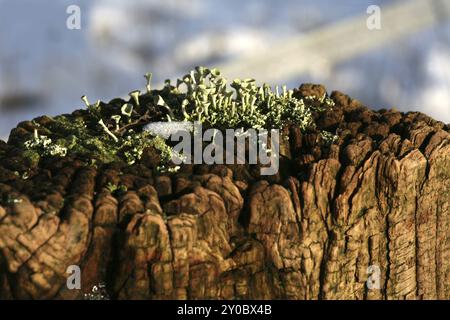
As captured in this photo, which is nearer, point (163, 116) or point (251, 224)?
point (251, 224)

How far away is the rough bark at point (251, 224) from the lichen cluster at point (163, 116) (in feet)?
2.31

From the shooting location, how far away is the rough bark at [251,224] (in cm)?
1223

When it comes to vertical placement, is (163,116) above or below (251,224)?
above

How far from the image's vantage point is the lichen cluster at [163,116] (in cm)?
1487

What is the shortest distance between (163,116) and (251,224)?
405cm

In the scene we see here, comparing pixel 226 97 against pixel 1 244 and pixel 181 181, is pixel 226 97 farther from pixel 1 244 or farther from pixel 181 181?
pixel 1 244

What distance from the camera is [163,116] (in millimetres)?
16453

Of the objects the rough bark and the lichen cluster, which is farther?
the lichen cluster

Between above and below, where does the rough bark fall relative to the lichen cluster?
below

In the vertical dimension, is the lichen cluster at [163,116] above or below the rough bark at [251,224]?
above

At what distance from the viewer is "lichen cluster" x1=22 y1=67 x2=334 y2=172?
48.8ft

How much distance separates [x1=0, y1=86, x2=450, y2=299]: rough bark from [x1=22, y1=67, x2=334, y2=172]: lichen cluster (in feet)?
2.31

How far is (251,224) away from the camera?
13227 mm

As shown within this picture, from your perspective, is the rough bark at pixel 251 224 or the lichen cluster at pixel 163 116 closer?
the rough bark at pixel 251 224
